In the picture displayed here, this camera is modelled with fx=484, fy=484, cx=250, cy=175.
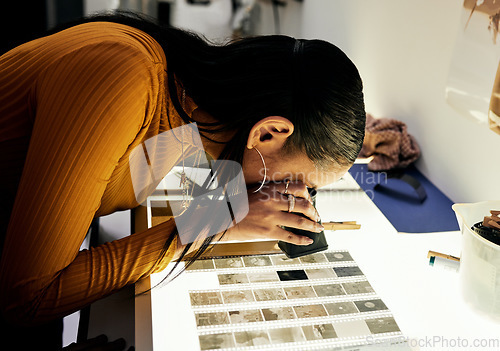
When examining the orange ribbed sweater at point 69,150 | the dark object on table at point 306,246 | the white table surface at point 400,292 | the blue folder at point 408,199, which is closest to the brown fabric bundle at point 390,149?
the blue folder at point 408,199

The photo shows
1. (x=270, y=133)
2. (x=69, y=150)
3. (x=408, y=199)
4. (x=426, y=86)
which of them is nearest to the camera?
(x=69, y=150)

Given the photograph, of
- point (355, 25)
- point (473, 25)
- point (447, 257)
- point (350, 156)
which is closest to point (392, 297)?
point (447, 257)

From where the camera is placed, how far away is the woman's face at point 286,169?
864 mm

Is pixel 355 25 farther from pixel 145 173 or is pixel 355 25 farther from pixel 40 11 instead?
pixel 40 11

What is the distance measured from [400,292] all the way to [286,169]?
0.99 ft

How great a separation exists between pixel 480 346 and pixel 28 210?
28.5 inches

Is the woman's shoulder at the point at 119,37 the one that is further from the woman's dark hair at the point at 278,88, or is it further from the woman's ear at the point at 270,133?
the woman's ear at the point at 270,133

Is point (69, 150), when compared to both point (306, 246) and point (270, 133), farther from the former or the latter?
point (306, 246)

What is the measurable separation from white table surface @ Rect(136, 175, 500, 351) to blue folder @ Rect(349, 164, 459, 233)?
0.07 meters

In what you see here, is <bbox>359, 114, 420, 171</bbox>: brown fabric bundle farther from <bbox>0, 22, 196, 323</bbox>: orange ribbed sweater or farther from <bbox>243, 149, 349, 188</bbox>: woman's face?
<bbox>0, 22, 196, 323</bbox>: orange ribbed sweater

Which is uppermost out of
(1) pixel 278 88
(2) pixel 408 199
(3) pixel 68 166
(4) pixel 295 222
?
(1) pixel 278 88

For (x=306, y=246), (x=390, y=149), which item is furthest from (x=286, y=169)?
(x=390, y=149)

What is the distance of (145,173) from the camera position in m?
1.02

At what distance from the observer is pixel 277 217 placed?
0.87 m
